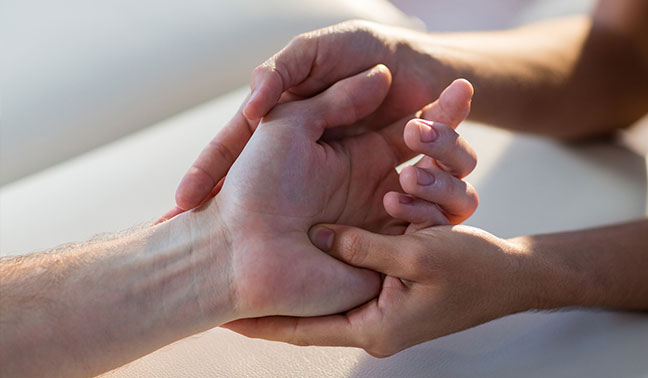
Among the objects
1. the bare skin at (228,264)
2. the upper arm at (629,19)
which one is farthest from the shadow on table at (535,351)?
the upper arm at (629,19)

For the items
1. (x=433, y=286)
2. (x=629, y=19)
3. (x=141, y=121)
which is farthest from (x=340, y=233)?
(x=629, y=19)

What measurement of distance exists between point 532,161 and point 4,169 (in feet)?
3.03

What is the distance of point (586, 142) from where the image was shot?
1.22m

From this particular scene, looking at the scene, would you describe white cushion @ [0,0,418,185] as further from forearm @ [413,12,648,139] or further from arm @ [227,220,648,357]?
arm @ [227,220,648,357]

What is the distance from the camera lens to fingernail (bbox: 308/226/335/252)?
0.73 metres

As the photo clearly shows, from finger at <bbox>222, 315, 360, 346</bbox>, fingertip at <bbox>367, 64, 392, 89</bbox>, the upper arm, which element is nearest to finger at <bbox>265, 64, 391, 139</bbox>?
fingertip at <bbox>367, 64, 392, 89</bbox>

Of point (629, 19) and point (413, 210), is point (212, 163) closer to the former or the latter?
point (413, 210)

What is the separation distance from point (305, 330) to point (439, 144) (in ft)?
0.85

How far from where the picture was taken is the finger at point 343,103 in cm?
78

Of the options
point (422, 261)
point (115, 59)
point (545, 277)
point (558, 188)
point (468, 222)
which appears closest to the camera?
point (422, 261)

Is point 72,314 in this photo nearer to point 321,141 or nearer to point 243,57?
point 321,141

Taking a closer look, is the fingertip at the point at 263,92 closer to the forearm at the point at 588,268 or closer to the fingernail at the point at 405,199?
the fingernail at the point at 405,199

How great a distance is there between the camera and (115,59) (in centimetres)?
119

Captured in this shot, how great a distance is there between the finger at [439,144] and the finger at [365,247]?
0.35 ft
